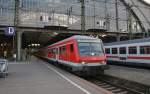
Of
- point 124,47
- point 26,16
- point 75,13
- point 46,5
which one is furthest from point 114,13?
Answer: point 124,47

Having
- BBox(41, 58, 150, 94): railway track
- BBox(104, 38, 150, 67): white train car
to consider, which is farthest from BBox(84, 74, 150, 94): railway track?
BBox(104, 38, 150, 67): white train car

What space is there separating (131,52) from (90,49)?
7.39 meters

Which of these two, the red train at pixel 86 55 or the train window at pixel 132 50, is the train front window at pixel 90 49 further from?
the train window at pixel 132 50

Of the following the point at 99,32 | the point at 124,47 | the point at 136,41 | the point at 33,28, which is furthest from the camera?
the point at 99,32

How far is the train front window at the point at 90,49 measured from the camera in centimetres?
1839

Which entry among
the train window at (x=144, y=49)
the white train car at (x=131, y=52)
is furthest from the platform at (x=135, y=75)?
the white train car at (x=131, y=52)

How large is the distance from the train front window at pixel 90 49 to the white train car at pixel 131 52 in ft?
15.4

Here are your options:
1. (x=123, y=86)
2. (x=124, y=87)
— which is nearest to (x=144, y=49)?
(x=123, y=86)

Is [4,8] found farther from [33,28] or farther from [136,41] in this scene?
[136,41]

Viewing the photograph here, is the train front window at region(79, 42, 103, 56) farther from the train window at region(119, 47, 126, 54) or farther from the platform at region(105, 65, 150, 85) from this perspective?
the train window at region(119, 47, 126, 54)

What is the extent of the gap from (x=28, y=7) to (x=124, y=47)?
33819mm

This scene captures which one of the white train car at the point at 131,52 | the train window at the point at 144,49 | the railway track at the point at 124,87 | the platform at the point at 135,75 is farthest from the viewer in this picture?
the white train car at the point at 131,52

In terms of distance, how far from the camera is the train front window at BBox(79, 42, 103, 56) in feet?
60.3

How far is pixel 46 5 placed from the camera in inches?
2302
